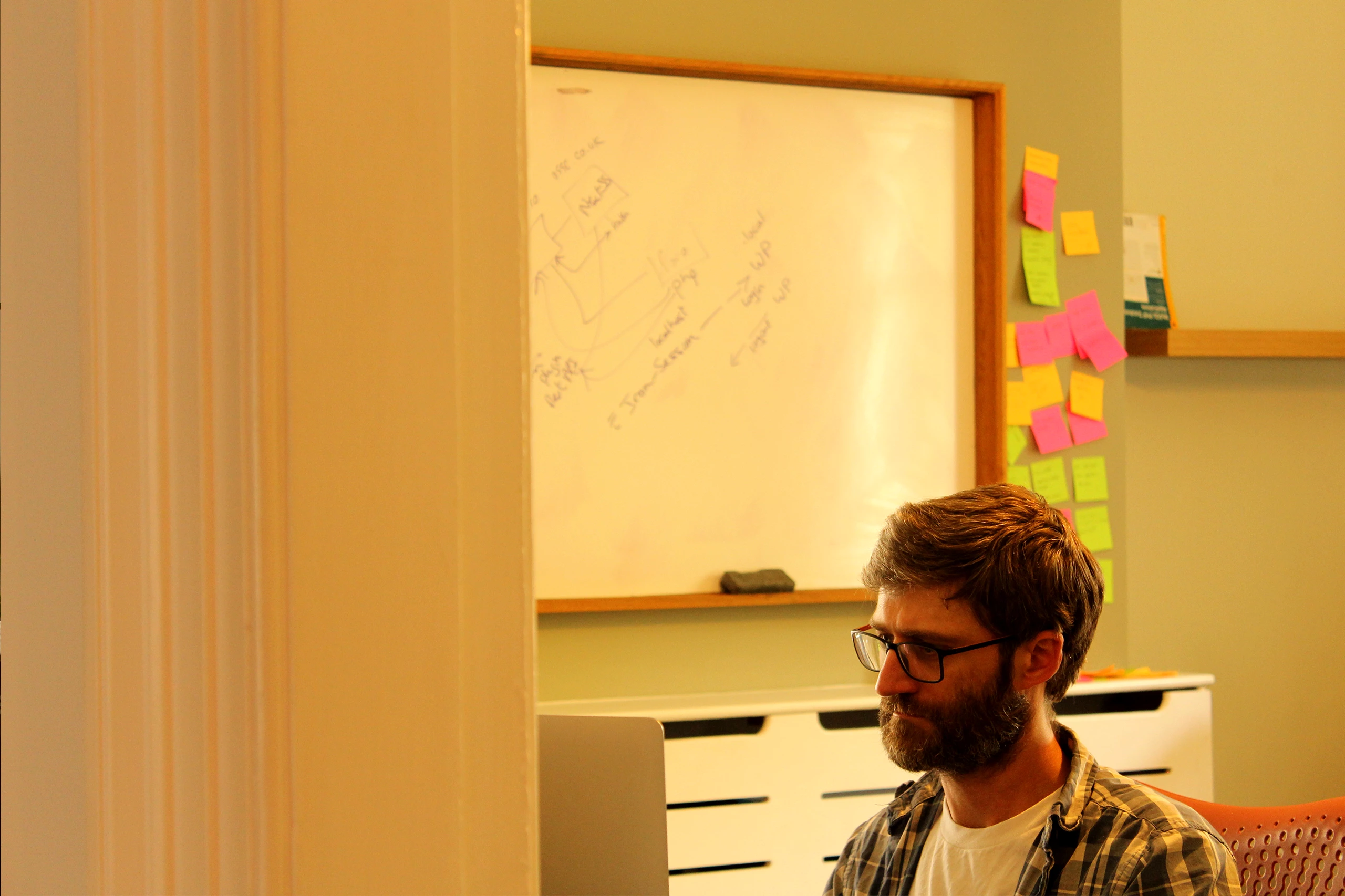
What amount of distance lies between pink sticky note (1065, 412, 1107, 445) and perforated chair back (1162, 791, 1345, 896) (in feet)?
4.44

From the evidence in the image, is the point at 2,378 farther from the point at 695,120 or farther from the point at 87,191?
the point at 695,120

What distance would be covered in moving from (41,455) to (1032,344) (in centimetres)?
255

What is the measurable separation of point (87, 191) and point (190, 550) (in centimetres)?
12

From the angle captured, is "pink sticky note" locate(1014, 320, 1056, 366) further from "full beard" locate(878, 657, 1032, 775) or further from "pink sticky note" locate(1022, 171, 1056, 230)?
"full beard" locate(878, 657, 1032, 775)

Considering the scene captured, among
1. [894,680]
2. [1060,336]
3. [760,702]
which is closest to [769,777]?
[760,702]

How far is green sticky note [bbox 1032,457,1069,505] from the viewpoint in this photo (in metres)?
2.68

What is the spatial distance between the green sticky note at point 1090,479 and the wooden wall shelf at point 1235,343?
54 cm

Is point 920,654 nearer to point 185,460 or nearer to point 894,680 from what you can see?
point 894,680

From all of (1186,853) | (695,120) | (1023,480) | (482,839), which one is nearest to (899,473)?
(1023,480)

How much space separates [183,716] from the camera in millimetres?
346

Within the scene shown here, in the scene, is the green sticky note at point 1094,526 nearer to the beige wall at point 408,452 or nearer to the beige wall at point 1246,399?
the beige wall at point 1246,399

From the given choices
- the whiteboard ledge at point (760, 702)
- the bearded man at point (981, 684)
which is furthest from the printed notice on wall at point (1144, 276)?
the bearded man at point (981, 684)

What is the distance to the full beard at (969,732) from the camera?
1379mm

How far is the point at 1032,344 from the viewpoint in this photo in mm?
2695
